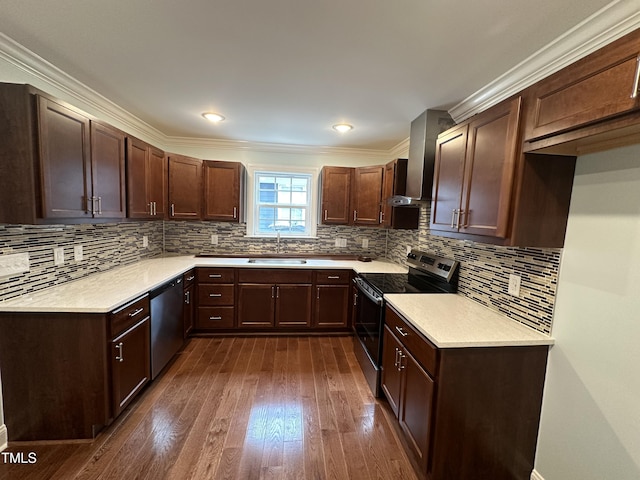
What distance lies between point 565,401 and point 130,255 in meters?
3.76

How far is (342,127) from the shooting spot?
2900 mm

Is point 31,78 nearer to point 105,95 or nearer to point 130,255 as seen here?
point 105,95

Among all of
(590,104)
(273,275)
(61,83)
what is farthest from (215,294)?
(590,104)

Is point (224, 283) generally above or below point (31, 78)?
below

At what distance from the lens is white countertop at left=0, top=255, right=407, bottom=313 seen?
165 cm

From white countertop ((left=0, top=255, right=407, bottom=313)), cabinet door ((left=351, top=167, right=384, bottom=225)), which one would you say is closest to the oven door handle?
white countertop ((left=0, top=255, right=407, bottom=313))

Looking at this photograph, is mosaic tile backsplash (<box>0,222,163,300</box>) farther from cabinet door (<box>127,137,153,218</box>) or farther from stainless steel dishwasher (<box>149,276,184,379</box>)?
stainless steel dishwasher (<box>149,276,184,379</box>)

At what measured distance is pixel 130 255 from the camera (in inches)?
118

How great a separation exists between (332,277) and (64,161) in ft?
8.34

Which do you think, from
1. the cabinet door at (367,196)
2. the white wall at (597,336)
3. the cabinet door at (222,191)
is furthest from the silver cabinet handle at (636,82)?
the cabinet door at (222,191)

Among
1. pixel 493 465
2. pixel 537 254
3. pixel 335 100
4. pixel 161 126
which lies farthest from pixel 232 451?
pixel 161 126

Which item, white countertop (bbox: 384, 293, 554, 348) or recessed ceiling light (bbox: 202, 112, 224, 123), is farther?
recessed ceiling light (bbox: 202, 112, 224, 123)

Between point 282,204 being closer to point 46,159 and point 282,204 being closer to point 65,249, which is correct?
point 65,249

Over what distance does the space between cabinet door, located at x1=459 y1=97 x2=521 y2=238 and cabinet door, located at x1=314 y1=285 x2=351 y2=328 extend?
71.9 inches
